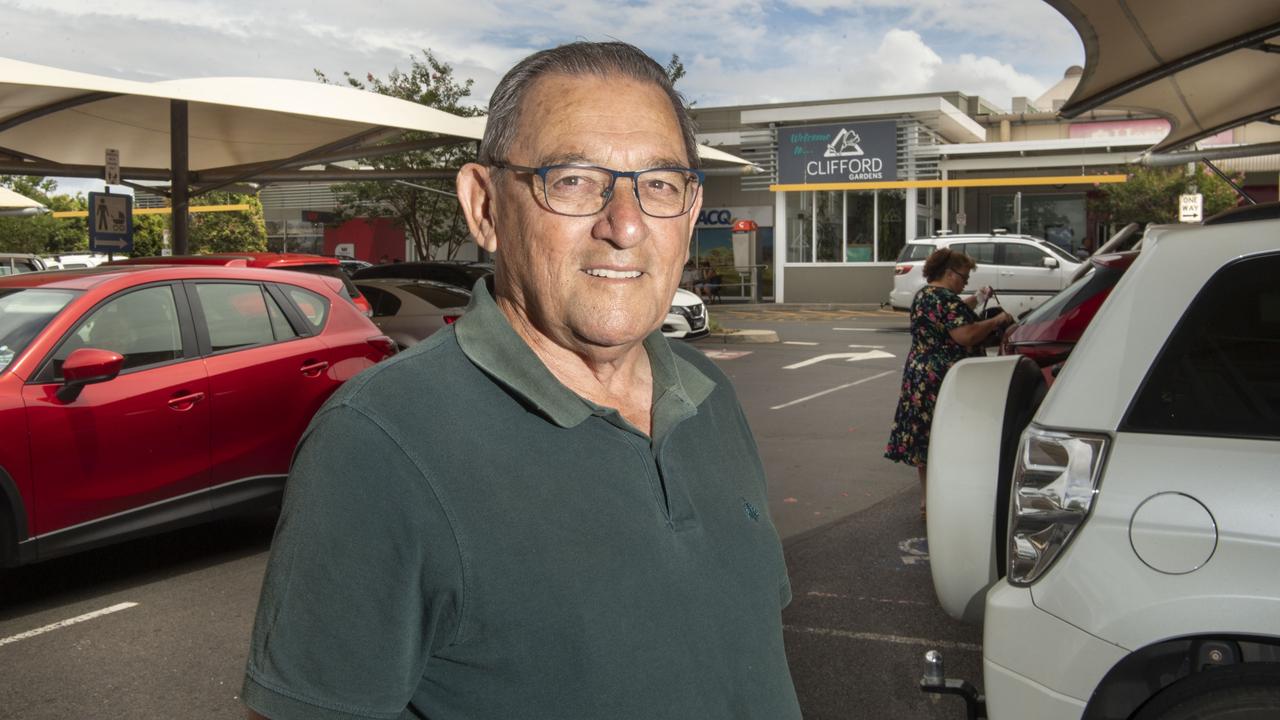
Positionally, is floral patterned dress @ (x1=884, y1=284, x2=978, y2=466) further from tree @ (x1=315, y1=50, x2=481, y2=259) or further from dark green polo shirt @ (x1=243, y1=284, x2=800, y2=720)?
tree @ (x1=315, y1=50, x2=481, y2=259)

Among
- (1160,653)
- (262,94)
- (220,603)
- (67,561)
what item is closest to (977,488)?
(1160,653)

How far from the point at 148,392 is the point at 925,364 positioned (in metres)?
Result: 4.49

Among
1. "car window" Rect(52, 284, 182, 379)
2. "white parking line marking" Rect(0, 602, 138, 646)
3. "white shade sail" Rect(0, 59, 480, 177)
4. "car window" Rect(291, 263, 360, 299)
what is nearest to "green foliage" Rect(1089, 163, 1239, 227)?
"white shade sail" Rect(0, 59, 480, 177)

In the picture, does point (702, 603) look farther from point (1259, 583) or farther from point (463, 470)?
point (1259, 583)

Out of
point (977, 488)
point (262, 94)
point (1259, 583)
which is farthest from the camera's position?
point (262, 94)

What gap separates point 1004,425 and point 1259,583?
88cm

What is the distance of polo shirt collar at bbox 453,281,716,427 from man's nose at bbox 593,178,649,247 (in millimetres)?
197

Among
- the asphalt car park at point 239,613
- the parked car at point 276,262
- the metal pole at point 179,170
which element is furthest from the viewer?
the metal pole at point 179,170

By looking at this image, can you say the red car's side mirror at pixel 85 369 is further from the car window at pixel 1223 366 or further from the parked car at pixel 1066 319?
the car window at pixel 1223 366

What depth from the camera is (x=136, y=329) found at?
6.09 m

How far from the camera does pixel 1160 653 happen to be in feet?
8.54

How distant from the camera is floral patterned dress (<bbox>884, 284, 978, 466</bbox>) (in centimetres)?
683

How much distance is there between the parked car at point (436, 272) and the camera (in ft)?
44.0

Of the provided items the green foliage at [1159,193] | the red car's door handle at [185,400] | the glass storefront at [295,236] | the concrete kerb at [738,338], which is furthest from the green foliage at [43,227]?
the red car's door handle at [185,400]
